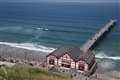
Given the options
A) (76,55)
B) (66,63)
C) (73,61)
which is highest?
(76,55)

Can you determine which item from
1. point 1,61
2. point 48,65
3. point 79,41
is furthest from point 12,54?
point 79,41

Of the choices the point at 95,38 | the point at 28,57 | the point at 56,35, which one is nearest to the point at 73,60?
the point at 28,57

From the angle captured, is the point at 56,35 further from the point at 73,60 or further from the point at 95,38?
the point at 73,60

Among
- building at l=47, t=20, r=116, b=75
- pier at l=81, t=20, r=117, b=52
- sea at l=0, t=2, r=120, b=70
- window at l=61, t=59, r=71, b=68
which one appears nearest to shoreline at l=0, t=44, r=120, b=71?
sea at l=0, t=2, r=120, b=70

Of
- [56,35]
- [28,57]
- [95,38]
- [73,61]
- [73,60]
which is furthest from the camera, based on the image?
[56,35]

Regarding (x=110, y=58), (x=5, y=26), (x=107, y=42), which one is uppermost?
(x=5, y=26)

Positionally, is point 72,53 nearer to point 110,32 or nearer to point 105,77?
point 105,77

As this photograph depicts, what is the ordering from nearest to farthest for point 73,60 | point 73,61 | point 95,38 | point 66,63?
point 73,60 → point 73,61 → point 66,63 → point 95,38

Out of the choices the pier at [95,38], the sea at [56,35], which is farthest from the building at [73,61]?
the sea at [56,35]
